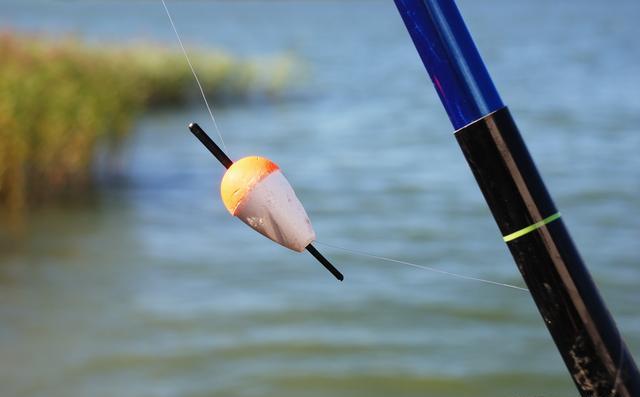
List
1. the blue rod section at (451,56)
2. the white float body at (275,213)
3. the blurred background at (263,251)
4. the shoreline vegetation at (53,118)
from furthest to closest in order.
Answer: the shoreline vegetation at (53,118), the blurred background at (263,251), the white float body at (275,213), the blue rod section at (451,56)

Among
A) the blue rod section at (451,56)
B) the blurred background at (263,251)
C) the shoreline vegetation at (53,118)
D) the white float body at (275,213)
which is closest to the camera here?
the blue rod section at (451,56)

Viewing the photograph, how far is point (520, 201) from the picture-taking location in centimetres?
100

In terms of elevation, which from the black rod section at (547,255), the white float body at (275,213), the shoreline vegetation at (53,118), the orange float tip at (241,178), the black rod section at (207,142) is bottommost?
the black rod section at (547,255)

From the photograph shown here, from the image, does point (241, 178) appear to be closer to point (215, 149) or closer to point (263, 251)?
point (215, 149)

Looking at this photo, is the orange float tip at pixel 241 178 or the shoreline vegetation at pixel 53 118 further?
the shoreline vegetation at pixel 53 118

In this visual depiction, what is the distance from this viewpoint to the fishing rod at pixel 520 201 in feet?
3.23

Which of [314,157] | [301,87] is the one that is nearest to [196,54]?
[301,87]

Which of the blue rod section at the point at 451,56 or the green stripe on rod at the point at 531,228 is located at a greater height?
the blue rod section at the point at 451,56

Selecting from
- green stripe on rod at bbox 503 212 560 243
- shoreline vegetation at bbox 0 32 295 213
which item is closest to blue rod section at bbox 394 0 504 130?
green stripe on rod at bbox 503 212 560 243

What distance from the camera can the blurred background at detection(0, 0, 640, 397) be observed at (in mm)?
5770

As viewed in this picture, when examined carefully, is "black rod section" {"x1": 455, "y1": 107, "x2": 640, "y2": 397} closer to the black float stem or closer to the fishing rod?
the fishing rod

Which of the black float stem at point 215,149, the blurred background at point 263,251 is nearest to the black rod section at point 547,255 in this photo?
the black float stem at point 215,149

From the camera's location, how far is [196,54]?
18438 millimetres

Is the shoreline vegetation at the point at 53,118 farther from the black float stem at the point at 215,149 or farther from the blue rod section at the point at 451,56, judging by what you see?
the blue rod section at the point at 451,56
